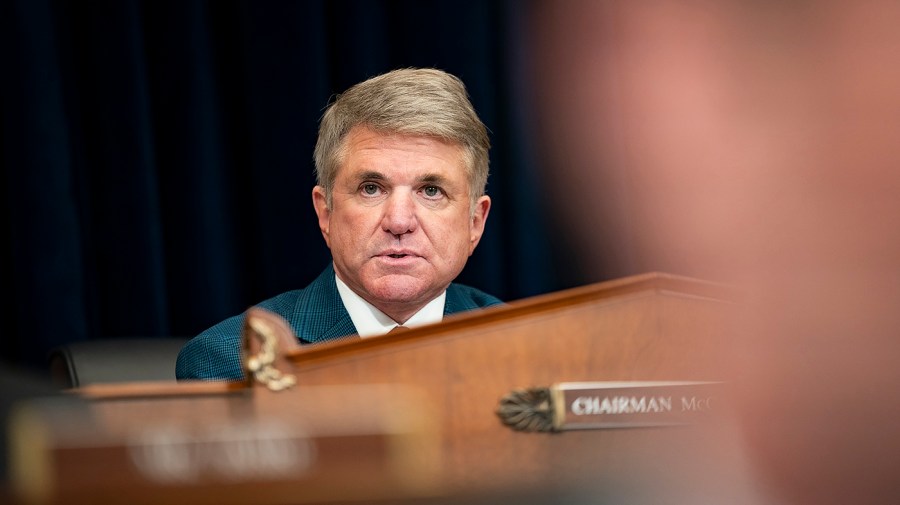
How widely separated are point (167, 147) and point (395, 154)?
2.34 feet

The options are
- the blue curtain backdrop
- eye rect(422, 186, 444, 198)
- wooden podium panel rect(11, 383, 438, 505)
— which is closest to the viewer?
wooden podium panel rect(11, 383, 438, 505)

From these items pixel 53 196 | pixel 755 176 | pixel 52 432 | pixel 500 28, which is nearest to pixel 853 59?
pixel 755 176

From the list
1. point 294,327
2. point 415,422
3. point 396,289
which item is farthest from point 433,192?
point 415,422

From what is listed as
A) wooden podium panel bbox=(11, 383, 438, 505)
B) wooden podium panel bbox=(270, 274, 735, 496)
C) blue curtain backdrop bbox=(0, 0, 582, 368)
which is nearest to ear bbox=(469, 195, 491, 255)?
blue curtain backdrop bbox=(0, 0, 582, 368)

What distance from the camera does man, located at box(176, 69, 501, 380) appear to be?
1475mm

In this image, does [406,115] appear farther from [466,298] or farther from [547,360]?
[547,360]

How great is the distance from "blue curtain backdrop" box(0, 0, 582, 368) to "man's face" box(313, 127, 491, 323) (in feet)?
1.89

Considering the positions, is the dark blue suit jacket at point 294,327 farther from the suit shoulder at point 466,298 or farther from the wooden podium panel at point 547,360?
the wooden podium panel at point 547,360

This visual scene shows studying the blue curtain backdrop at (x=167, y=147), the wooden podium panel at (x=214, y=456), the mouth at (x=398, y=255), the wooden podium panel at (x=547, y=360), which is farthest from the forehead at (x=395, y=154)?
the wooden podium panel at (x=214, y=456)

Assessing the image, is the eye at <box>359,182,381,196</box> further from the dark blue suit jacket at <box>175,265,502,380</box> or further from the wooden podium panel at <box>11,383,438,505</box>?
the wooden podium panel at <box>11,383,438,505</box>

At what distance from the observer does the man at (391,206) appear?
1.47m

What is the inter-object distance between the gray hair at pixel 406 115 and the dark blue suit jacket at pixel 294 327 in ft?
0.48

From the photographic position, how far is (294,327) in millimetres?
1436

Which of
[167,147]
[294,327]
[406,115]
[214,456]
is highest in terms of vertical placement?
[167,147]
